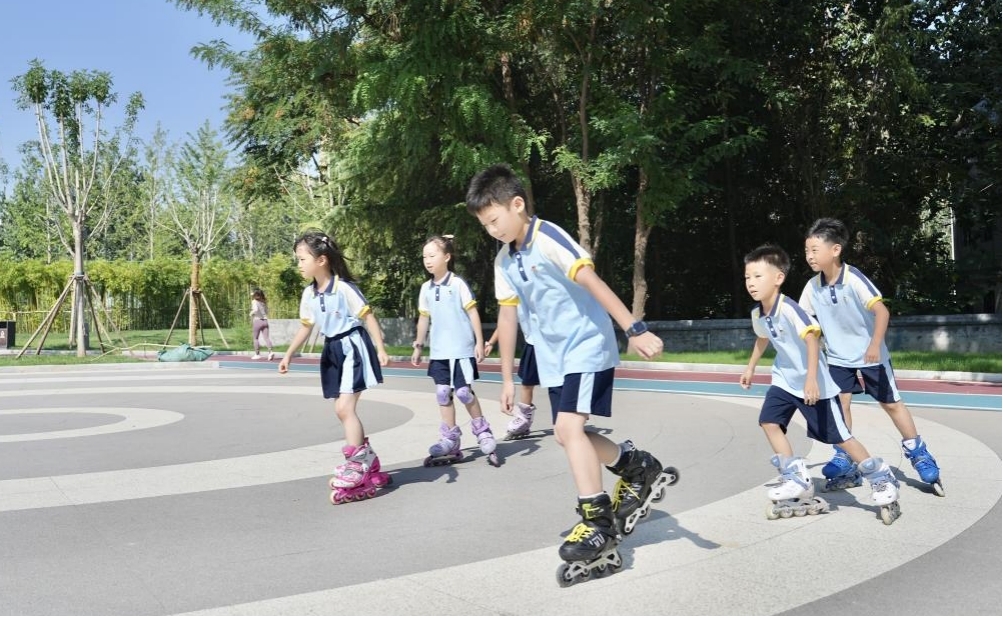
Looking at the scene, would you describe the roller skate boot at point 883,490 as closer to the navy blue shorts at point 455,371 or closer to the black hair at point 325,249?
the navy blue shorts at point 455,371

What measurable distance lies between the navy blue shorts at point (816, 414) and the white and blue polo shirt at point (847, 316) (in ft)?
2.62

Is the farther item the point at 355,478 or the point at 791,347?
the point at 355,478

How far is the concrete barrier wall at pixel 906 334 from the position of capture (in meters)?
20.8

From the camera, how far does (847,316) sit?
20.5 feet

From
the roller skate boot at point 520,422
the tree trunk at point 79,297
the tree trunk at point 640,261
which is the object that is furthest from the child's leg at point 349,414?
the tree trunk at point 79,297

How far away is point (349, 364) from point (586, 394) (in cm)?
250

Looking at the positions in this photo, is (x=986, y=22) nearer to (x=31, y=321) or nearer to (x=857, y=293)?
(x=857, y=293)

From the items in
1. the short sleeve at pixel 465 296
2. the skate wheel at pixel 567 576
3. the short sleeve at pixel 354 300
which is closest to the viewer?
the skate wheel at pixel 567 576

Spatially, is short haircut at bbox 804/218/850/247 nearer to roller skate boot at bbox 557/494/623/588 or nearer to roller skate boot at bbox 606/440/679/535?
roller skate boot at bbox 606/440/679/535

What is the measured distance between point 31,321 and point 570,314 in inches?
1481

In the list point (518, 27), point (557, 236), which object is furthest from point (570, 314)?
point (518, 27)

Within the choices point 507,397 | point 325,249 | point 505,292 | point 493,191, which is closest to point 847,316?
point 505,292

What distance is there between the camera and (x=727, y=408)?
1100cm

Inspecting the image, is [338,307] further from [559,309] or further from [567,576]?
[567,576]
